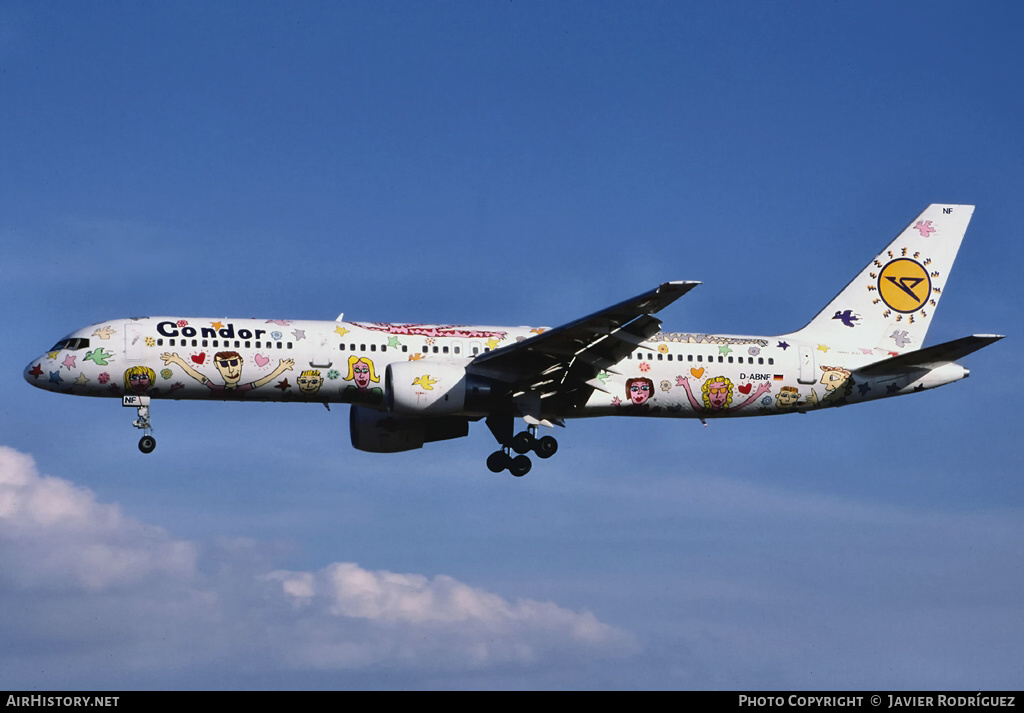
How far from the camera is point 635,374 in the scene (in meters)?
48.9

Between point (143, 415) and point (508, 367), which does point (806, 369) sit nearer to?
point (508, 367)

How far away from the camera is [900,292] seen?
177 feet

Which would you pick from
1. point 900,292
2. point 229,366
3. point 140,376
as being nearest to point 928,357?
Result: point 900,292

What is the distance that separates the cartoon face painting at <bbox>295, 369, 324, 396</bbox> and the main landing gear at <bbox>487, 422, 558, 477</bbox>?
6893 mm

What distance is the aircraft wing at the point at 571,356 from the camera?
4447 centimetres

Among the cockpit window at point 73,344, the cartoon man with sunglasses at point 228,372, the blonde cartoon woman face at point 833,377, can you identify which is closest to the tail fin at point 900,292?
the blonde cartoon woman face at point 833,377

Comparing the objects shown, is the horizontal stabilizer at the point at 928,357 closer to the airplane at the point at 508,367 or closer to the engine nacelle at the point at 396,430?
the airplane at the point at 508,367

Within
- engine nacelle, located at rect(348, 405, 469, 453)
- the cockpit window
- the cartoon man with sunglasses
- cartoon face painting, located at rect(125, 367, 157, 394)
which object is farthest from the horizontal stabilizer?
the cockpit window

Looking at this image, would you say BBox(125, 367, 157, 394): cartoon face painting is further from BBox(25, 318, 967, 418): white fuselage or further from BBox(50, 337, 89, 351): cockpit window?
BBox(50, 337, 89, 351): cockpit window

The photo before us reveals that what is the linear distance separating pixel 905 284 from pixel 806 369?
21.7 ft

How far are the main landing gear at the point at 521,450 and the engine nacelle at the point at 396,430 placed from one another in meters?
2.83
